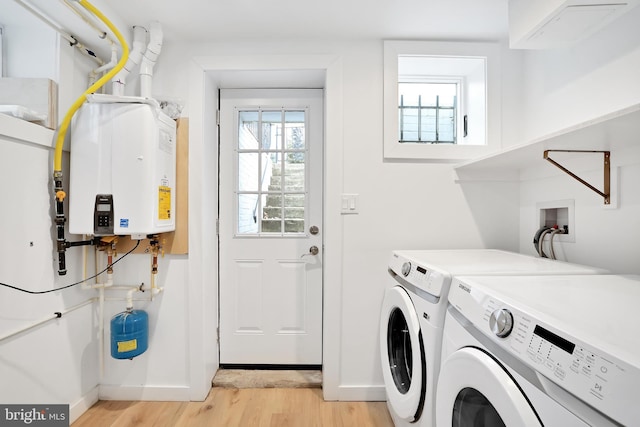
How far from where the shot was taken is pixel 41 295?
1.41 m

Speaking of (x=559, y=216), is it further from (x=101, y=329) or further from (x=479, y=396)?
(x=101, y=329)

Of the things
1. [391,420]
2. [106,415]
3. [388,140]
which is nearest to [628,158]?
[388,140]

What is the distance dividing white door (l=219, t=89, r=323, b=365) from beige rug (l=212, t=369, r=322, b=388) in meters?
0.08

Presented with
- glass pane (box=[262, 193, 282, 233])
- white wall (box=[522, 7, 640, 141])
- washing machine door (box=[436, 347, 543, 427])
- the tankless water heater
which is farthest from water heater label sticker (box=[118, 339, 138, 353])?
white wall (box=[522, 7, 640, 141])

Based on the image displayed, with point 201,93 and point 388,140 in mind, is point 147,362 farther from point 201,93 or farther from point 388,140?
point 388,140

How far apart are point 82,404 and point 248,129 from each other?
75.1 inches

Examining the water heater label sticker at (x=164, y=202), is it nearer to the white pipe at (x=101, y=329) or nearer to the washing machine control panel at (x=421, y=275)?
the white pipe at (x=101, y=329)

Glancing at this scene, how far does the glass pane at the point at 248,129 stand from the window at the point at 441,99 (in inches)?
35.3

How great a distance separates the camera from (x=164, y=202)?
1.61 metres

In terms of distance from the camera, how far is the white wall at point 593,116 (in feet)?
3.93

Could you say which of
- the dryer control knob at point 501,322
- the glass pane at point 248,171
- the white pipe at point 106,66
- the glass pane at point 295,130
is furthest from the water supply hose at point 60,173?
the dryer control knob at point 501,322

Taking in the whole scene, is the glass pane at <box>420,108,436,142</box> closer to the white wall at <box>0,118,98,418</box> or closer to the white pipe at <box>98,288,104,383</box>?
the white wall at <box>0,118,98,418</box>

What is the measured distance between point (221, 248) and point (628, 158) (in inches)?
84.7

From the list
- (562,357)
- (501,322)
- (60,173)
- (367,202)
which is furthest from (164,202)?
(562,357)
